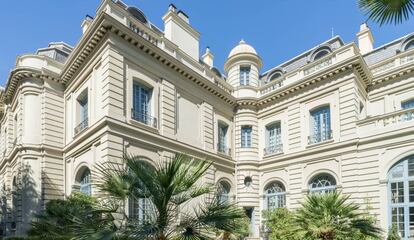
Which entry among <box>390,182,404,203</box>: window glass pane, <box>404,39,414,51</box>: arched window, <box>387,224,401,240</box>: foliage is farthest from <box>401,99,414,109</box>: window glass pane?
<box>387,224,401,240</box>: foliage

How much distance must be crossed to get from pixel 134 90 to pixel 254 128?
10339 millimetres

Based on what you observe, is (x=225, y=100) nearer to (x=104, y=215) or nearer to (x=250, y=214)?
(x=250, y=214)

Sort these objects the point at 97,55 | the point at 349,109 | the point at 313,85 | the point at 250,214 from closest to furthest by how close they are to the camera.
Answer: the point at 97,55
the point at 349,109
the point at 313,85
the point at 250,214

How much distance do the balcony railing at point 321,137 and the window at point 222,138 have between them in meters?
6.12

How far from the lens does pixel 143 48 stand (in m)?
17.4

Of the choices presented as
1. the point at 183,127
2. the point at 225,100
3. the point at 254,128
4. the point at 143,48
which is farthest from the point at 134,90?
the point at 254,128

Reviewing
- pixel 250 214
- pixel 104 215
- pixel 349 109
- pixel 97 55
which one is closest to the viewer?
pixel 104 215

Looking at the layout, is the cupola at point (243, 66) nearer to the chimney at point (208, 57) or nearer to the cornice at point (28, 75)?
the chimney at point (208, 57)

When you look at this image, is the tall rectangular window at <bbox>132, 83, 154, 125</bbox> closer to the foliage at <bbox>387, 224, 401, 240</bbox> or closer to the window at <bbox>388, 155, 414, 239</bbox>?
the window at <bbox>388, 155, 414, 239</bbox>

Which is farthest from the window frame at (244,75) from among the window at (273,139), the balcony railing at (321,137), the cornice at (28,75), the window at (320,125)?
the cornice at (28,75)

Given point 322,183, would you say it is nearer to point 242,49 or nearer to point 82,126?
point 242,49

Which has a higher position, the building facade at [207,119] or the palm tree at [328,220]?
the building facade at [207,119]

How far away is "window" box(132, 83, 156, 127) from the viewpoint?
56.5 feet

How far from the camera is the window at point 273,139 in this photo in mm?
22812
